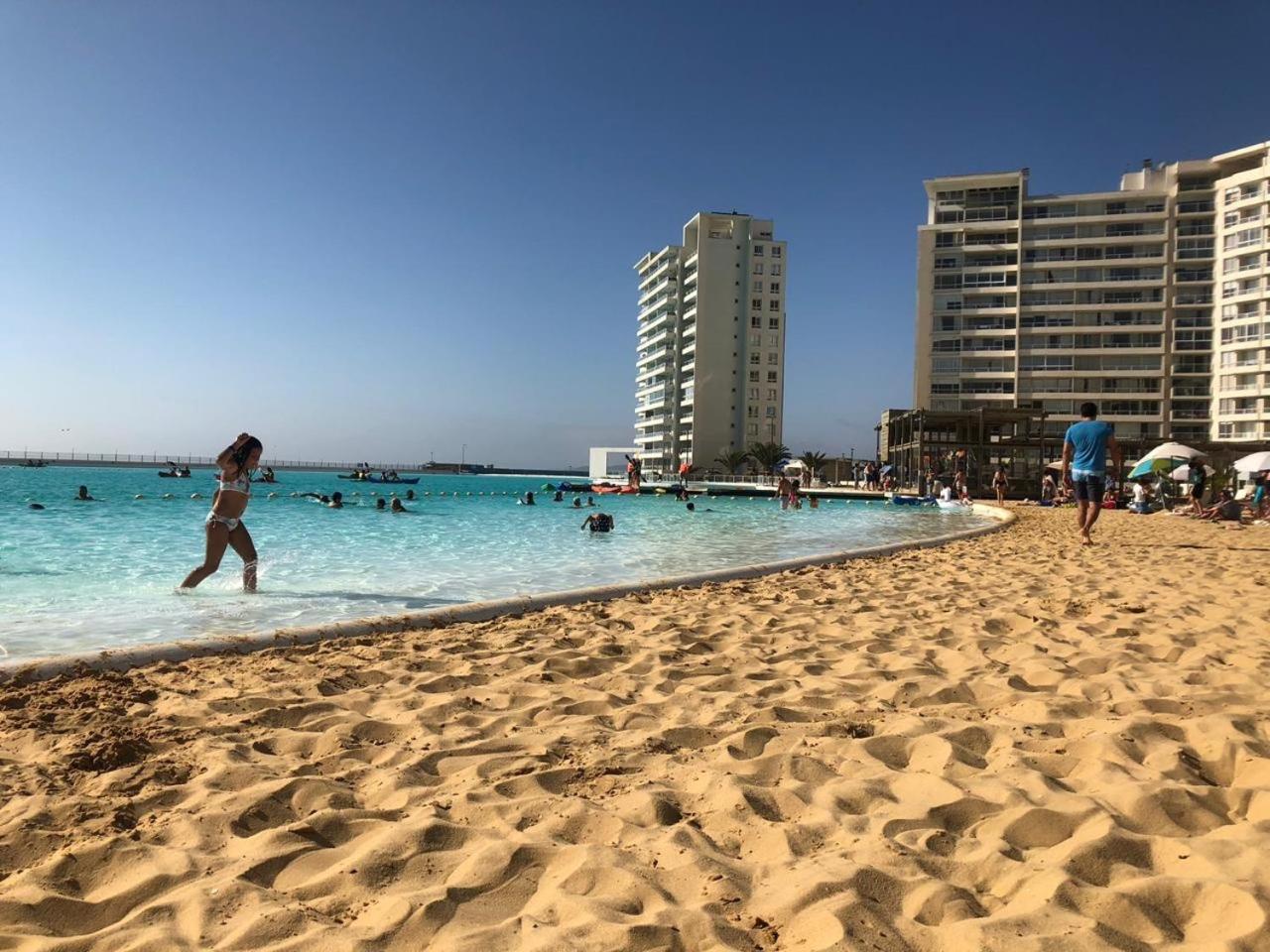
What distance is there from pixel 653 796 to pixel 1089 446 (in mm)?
10410

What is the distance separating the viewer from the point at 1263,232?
6006 centimetres

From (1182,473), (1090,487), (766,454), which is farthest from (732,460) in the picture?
(1090,487)

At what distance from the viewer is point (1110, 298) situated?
6744 cm

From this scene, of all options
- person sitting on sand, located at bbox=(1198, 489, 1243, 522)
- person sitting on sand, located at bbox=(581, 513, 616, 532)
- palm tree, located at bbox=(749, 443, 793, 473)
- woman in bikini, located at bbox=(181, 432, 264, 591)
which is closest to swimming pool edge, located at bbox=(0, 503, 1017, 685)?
woman in bikini, located at bbox=(181, 432, 264, 591)

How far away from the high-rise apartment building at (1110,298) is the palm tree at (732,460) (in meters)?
21.3

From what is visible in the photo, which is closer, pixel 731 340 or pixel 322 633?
pixel 322 633

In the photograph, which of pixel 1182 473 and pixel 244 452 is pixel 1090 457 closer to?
pixel 244 452

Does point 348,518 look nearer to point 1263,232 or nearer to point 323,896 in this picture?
point 323,896

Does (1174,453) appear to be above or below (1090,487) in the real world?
above

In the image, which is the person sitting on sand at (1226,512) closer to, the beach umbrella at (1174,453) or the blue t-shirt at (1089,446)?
the beach umbrella at (1174,453)

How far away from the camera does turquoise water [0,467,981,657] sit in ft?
22.1

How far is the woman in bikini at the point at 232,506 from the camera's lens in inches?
309

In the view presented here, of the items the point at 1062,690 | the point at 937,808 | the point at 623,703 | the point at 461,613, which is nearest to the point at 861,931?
the point at 937,808

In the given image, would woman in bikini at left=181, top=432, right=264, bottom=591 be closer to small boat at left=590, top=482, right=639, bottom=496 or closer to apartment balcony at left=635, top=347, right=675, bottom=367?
small boat at left=590, top=482, right=639, bottom=496
